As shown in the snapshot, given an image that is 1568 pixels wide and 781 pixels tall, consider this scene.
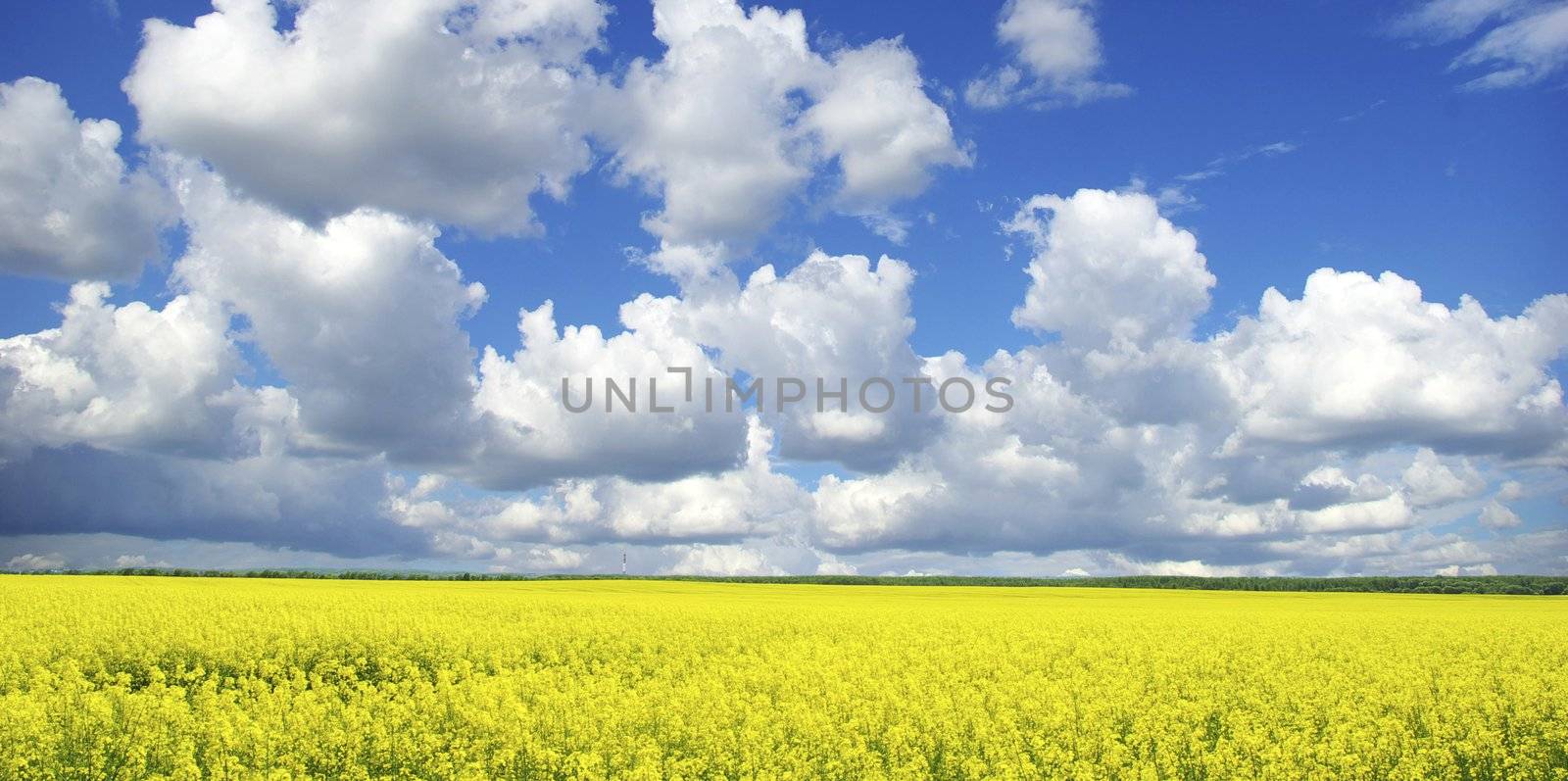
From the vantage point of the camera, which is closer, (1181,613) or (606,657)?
(606,657)

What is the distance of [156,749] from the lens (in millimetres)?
13180

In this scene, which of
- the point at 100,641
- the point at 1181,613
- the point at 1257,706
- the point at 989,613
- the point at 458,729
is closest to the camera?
the point at 458,729

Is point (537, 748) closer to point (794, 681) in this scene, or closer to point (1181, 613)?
point (794, 681)

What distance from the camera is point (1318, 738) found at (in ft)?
49.1

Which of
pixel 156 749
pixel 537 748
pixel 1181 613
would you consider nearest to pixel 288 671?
pixel 156 749

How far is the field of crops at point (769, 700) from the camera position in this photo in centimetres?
1297

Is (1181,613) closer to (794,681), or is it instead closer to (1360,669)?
(1360,669)

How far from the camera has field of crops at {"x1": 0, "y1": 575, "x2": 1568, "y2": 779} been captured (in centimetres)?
1297

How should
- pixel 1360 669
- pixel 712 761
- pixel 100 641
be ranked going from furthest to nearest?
pixel 100 641 < pixel 1360 669 < pixel 712 761

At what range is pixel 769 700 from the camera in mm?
15781

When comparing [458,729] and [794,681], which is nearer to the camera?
[458,729]

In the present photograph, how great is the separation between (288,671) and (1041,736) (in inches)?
684

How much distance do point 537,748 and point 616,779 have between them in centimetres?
184

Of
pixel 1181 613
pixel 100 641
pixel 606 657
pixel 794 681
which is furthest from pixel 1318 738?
pixel 100 641
